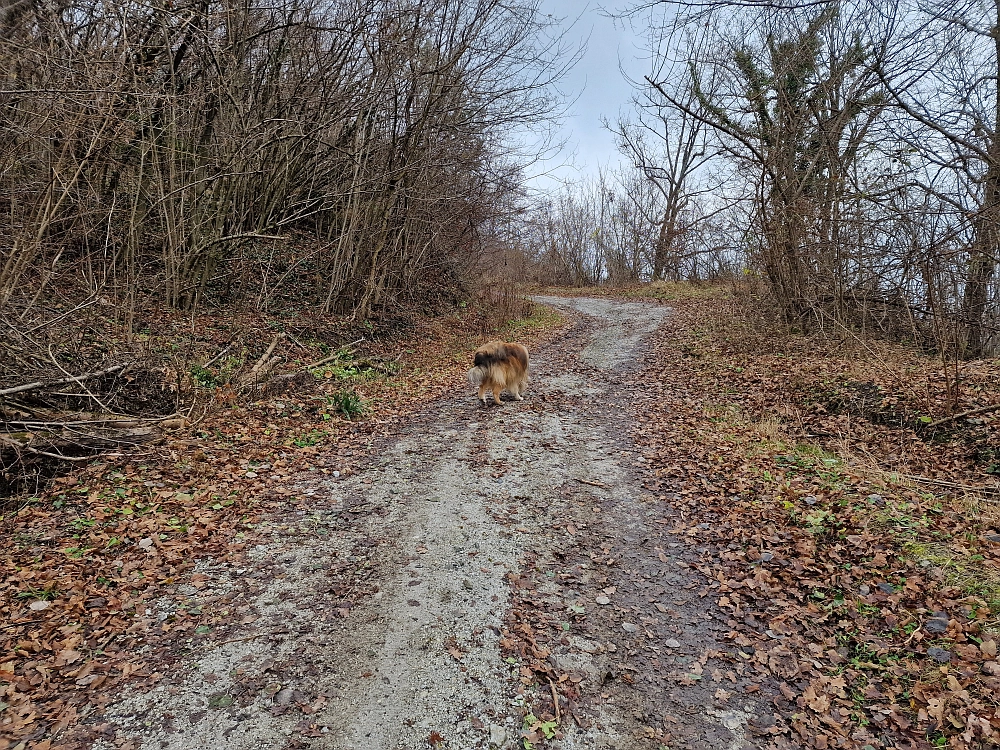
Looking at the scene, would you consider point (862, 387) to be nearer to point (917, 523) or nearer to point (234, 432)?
point (917, 523)

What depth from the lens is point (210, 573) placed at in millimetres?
4691

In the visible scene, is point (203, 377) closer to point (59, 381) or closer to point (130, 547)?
point (59, 381)

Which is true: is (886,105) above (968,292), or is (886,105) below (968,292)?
above

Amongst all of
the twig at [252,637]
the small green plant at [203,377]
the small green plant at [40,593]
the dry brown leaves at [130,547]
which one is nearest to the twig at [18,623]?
the dry brown leaves at [130,547]

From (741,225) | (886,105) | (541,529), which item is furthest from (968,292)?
(541,529)

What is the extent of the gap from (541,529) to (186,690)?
10.7ft

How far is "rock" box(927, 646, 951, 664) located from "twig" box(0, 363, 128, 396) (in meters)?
8.32

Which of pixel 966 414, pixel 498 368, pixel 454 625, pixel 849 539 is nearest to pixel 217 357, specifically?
pixel 498 368

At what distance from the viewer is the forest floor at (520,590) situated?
332 cm

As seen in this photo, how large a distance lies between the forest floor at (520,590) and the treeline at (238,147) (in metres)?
3.89

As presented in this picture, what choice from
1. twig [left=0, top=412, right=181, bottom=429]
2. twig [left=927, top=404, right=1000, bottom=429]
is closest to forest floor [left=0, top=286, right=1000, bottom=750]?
twig [left=927, top=404, right=1000, bottom=429]

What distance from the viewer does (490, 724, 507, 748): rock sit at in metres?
3.19

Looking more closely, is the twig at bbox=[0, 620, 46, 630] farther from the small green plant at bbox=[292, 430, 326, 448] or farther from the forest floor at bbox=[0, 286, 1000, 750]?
the small green plant at bbox=[292, 430, 326, 448]

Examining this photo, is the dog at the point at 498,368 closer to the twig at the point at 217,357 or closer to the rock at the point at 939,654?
the twig at the point at 217,357
